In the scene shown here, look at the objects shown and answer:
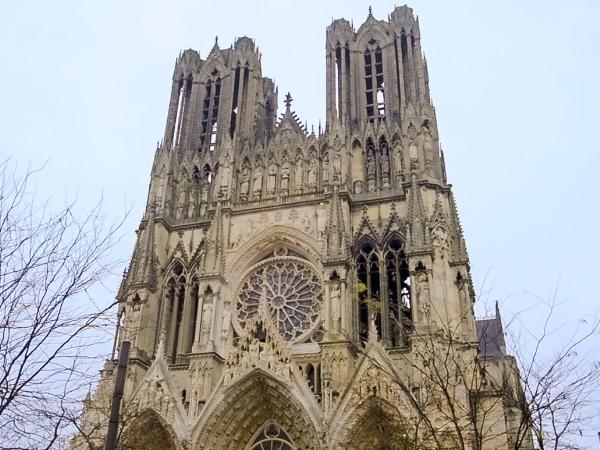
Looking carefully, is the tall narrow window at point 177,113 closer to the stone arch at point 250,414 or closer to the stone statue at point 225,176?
the stone statue at point 225,176

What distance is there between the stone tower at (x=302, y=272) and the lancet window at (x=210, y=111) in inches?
3.3

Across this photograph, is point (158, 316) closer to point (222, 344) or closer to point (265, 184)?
point (222, 344)

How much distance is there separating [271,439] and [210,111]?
15.9 m

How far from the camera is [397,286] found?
22766mm

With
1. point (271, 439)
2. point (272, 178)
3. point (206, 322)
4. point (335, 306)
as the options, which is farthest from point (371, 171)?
point (271, 439)

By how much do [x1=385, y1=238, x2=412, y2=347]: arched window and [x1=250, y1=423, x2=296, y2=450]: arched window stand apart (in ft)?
15.6

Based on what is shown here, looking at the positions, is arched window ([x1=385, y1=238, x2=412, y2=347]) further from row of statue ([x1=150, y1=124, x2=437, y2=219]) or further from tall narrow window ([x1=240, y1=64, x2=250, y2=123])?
tall narrow window ([x1=240, y1=64, x2=250, y2=123])

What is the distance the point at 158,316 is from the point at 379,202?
953cm

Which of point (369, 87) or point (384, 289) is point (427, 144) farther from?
point (384, 289)

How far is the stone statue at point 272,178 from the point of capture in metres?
26.3

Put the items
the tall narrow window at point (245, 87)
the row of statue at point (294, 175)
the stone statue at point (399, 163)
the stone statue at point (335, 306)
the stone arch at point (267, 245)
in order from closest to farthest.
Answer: the stone statue at point (335, 306)
the stone arch at point (267, 245)
the stone statue at point (399, 163)
the row of statue at point (294, 175)
the tall narrow window at point (245, 87)

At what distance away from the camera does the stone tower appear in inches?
777

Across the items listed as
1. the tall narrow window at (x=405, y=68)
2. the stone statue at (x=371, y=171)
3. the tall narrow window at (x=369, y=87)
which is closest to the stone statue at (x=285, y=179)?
the stone statue at (x=371, y=171)

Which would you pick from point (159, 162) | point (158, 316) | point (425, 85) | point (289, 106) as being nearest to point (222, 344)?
point (158, 316)
